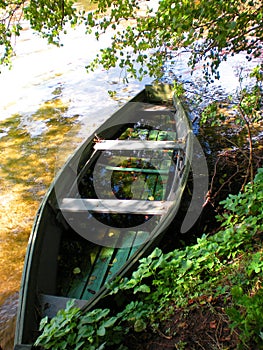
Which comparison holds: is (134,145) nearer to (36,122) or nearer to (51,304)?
(51,304)

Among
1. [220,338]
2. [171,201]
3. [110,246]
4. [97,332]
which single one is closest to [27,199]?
[110,246]

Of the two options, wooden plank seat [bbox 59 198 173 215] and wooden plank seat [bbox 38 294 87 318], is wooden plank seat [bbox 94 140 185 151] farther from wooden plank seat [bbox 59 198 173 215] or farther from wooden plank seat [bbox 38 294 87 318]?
wooden plank seat [bbox 38 294 87 318]

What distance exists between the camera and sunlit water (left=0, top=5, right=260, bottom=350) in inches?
167

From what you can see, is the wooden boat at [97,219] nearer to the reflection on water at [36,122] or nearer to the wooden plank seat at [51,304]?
the wooden plank seat at [51,304]

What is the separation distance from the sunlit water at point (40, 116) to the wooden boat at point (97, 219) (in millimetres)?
858

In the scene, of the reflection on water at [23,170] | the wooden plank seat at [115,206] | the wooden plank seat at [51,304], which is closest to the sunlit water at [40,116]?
the reflection on water at [23,170]

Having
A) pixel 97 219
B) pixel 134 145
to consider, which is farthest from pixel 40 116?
pixel 97 219

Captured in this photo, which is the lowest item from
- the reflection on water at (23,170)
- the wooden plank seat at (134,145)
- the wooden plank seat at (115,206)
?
the reflection on water at (23,170)

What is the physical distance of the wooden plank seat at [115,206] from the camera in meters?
3.31

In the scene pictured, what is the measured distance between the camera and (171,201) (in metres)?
3.33

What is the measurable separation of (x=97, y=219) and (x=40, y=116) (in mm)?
4626

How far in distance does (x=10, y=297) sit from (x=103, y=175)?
1752 mm

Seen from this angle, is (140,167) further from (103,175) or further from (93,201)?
(93,201)

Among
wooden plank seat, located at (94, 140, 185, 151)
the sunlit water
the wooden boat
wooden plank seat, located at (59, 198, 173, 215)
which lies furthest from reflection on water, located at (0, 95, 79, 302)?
wooden plank seat, located at (94, 140, 185, 151)
